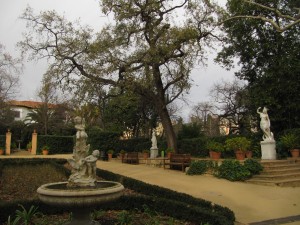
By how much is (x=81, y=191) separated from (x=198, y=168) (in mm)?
10633

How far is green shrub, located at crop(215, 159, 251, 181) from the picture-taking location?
14.2m

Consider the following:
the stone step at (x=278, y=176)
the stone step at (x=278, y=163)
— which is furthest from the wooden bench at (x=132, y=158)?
the stone step at (x=278, y=176)

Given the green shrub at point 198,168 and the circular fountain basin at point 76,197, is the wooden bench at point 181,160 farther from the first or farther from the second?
the circular fountain basin at point 76,197

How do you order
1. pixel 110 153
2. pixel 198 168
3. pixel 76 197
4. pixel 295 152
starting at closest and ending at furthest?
pixel 76 197 < pixel 198 168 < pixel 295 152 < pixel 110 153

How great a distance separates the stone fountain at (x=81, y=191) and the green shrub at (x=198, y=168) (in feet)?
29.3

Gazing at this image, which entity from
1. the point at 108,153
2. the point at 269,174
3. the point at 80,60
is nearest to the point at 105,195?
the point at 269,174

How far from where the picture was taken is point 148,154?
85.9 ft

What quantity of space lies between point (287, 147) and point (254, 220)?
11.4 m

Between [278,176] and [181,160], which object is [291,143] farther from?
[181,160]

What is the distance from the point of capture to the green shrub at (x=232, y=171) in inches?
561

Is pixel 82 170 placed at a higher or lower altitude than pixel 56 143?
lower

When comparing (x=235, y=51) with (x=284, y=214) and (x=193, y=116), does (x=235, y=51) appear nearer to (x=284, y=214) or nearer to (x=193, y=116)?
(x=284, y=214)

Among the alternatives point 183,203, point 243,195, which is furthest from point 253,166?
point 183,203

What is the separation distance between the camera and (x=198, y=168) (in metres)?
16.3
